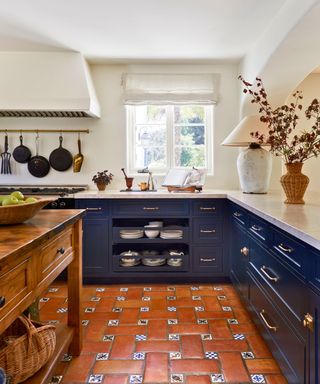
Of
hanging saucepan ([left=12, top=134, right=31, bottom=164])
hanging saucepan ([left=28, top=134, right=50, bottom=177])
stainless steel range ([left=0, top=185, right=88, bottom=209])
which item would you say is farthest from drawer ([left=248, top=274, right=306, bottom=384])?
hanging saucepan ([left=12, top=134, right=31, bottom=164])

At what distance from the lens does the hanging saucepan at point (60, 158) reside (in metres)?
3.62

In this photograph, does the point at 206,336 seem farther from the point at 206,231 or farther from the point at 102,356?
the point at 206,231

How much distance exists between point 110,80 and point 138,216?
1.66 metres

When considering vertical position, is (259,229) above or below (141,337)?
above

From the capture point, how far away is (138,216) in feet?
10.1

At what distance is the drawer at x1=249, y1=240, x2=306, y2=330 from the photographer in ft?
4.47

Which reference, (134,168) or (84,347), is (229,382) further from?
(134,168)

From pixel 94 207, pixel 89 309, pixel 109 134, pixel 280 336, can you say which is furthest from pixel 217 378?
pixel 109 134

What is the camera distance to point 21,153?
11.8 ft

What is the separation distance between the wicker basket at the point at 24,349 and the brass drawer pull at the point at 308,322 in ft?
3.79

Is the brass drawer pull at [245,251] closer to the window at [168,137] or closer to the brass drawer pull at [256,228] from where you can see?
the brass drawer pull at [256,228]

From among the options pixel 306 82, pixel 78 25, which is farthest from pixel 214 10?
pixel 306 82

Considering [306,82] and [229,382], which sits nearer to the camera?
[229,382]

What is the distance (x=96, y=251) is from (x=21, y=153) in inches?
59.0
